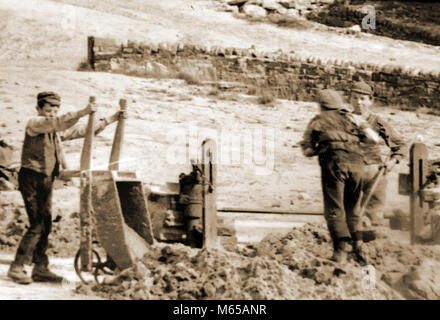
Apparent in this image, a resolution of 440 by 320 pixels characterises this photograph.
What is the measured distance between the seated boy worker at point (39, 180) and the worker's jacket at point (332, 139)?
2055 millimetres

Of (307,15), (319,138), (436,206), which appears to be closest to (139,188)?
(319,138)

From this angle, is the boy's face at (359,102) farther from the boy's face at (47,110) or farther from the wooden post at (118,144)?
the boy's face at (47,110)

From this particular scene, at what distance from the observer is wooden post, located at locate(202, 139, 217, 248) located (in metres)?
6.93

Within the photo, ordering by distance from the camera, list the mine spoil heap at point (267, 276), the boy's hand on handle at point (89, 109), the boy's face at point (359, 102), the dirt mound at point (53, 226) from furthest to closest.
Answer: the dirt mound at point (53, 226) < the boy's face at point (359, 102) < the boy's hand on handle at point (89, 109) < the mine spoil heap at point (267, 276)

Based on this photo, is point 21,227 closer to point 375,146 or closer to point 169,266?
point 169,266

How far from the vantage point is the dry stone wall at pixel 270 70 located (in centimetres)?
1375

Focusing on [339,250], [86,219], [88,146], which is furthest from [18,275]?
[339,250]

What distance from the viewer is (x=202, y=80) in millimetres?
13773

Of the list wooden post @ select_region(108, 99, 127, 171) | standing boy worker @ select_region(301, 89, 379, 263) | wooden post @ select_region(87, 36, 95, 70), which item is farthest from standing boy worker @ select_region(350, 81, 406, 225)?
wooden post @ select_region(87, 36, 95, 70)

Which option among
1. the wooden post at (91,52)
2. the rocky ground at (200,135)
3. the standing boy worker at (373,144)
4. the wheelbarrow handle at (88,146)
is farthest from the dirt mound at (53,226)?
the wooden post at (91,52)

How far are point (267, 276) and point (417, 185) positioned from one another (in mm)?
2900

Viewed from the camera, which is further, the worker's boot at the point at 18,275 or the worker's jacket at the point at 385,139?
the worker's jacket at the point at 385,139

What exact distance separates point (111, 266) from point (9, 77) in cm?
699

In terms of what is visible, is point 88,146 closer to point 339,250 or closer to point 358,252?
point 339,250
